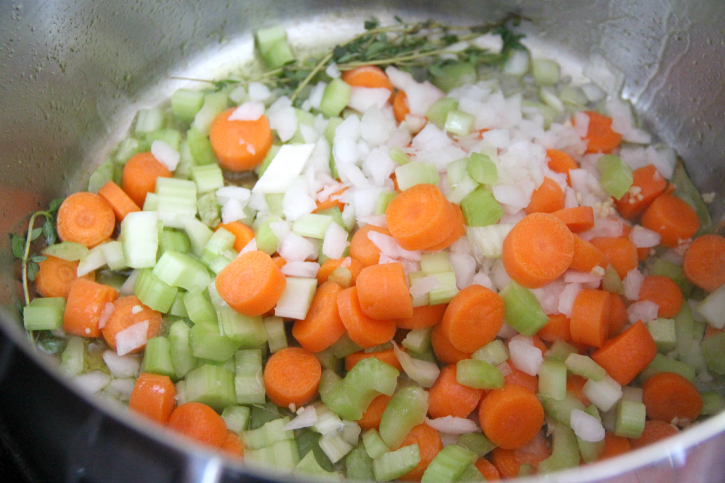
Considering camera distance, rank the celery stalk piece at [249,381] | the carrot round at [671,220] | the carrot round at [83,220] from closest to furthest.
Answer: the celery stalk piece at [249,381] → the carrot round at [83,220] → the carrot round at [671,220]

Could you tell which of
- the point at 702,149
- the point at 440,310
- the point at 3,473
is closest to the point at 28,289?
the point at 3,473

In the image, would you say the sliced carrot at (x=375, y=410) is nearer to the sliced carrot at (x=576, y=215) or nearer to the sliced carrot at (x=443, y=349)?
the sliced carrot at (x=443, y=349)

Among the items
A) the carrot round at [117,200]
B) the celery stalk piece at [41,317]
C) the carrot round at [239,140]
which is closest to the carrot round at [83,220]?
the carrot round at [117,200]

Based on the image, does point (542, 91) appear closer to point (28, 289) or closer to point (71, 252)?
point (71, 252)

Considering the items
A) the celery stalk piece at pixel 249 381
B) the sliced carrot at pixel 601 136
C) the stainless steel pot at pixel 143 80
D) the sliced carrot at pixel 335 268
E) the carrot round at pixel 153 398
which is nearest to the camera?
the stainless steel pot at pixel 143 80

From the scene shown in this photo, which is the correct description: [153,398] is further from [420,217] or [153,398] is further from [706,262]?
[706,262]

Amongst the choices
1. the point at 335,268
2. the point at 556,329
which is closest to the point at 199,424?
the point at 335,268

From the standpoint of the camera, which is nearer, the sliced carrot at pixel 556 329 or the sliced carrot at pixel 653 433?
the sliced carrot at pixel 653 433

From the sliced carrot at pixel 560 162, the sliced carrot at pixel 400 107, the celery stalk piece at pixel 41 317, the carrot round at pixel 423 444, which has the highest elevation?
the sliced carrot at pixel 400 107
